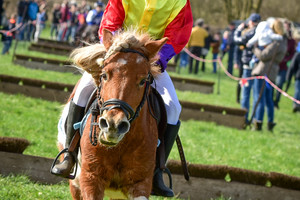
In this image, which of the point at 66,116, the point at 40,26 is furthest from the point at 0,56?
the point at 66,116

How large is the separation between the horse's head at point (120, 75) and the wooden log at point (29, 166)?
2514 mm

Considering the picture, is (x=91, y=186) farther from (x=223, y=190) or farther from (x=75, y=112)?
(x=223, y=190)

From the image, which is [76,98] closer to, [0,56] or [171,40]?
[171,40]

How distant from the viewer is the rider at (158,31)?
4.73m

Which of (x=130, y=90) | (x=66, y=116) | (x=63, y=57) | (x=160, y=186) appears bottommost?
(x=63, y=57)

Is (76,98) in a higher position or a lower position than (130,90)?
lower

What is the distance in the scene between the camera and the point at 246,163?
8773 millimetres

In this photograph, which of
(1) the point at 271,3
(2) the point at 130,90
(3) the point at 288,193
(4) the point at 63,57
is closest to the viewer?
(2) the point at 130,90

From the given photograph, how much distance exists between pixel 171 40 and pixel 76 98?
115 cm

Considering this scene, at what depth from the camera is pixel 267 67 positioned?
1248 cm

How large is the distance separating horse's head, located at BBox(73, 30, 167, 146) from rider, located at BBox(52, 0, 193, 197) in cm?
56

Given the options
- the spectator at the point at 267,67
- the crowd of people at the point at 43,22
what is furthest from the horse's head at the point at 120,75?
the crowd of people at the point at 43,22

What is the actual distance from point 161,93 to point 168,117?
0.98 ft

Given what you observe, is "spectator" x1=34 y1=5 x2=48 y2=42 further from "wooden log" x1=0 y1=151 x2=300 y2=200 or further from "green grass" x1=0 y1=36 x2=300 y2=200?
"wooden log" x1=0 y1=151 x2=300 y2=200
